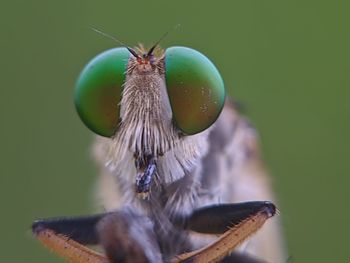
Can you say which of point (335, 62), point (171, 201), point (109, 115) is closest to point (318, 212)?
point (335, 62)

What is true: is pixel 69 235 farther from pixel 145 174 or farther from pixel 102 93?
pixel 102 93

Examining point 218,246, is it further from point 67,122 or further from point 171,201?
point 67,122

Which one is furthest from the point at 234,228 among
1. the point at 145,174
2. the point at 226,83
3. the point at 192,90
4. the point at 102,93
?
the point at 226,83

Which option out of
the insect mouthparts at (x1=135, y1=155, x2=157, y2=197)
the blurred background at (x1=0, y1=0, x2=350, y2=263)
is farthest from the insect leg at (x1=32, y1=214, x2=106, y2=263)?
the blurred background at (x1=0, y1=0, x2=350, y2=263)

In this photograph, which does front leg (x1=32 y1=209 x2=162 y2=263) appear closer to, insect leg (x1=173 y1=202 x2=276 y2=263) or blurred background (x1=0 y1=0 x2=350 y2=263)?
insect leg (x1=173 y1=202 x2=276 y2=263)

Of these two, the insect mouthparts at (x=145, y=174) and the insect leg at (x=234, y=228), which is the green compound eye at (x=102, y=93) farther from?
the insect leg at (x=234, y=228)

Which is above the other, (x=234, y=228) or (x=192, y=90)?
(x=192, y=90)
